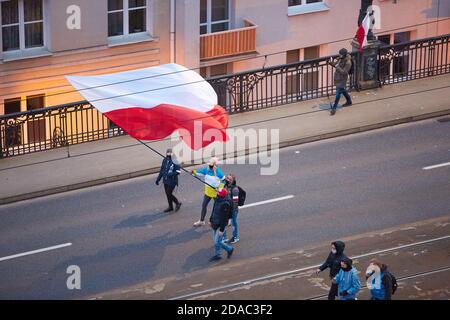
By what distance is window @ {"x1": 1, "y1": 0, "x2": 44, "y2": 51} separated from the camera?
134 feet

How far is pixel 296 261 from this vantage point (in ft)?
109

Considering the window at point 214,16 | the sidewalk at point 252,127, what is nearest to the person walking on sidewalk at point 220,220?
the sidewalk at point 252,127

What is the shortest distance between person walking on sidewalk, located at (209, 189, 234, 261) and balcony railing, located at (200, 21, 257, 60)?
11392 mm

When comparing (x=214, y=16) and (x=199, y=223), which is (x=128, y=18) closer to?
(x=214, y=16)

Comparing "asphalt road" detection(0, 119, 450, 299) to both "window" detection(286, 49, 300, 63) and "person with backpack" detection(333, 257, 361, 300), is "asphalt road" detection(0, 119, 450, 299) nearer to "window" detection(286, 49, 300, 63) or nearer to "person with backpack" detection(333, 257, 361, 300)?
"person with backpack" detection(333, 257, 361, 300)

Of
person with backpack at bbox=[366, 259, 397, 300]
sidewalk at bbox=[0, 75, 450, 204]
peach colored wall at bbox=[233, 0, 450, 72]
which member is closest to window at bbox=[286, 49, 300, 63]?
peach colored wall at bbox=[233, 0, 450, 72]

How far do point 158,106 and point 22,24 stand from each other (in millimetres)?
9235

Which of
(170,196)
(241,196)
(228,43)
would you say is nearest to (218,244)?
(241,196)

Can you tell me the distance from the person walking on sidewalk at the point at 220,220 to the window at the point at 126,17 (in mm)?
10813

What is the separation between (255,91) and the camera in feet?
140

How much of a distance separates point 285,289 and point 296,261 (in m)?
1.48

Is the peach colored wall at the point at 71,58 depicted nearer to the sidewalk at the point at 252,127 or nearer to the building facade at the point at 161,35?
the building facade at the point at 161,35

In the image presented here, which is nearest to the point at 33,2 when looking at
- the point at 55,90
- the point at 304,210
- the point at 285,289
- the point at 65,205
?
the point at 55,90

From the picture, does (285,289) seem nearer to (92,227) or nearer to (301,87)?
(92,227)
